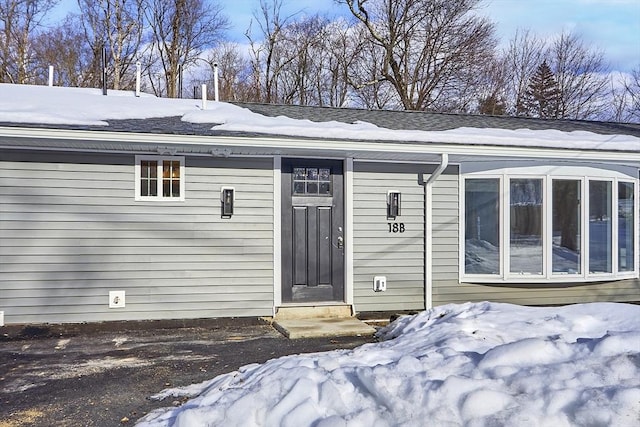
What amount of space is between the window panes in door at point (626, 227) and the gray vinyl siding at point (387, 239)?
2.89m

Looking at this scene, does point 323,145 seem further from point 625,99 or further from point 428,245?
point 625,99

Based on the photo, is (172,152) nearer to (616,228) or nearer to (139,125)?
(139,125)

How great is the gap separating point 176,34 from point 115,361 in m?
19.9

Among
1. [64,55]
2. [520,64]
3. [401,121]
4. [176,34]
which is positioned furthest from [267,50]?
[401,121]

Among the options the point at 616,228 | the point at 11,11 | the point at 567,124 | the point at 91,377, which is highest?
the point at 11,11

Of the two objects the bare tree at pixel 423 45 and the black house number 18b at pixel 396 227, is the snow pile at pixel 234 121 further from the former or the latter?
the bare tree at pixel 423 45

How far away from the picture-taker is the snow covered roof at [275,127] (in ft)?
20.0

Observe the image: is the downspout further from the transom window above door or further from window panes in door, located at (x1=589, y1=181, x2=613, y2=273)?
window panes in door, located at (x1=589, y1=181, x2=613, y2=273)

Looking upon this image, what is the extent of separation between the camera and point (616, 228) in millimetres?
8000

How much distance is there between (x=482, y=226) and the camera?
7.67 meters

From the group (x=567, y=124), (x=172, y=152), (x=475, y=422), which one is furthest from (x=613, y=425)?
(x=567, y=124)

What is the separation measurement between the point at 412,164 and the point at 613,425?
5.31 m

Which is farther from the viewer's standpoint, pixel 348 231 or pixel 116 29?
pixel 116 29

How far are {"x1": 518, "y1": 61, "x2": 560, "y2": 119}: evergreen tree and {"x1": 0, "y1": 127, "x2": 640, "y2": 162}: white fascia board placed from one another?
713 inches
